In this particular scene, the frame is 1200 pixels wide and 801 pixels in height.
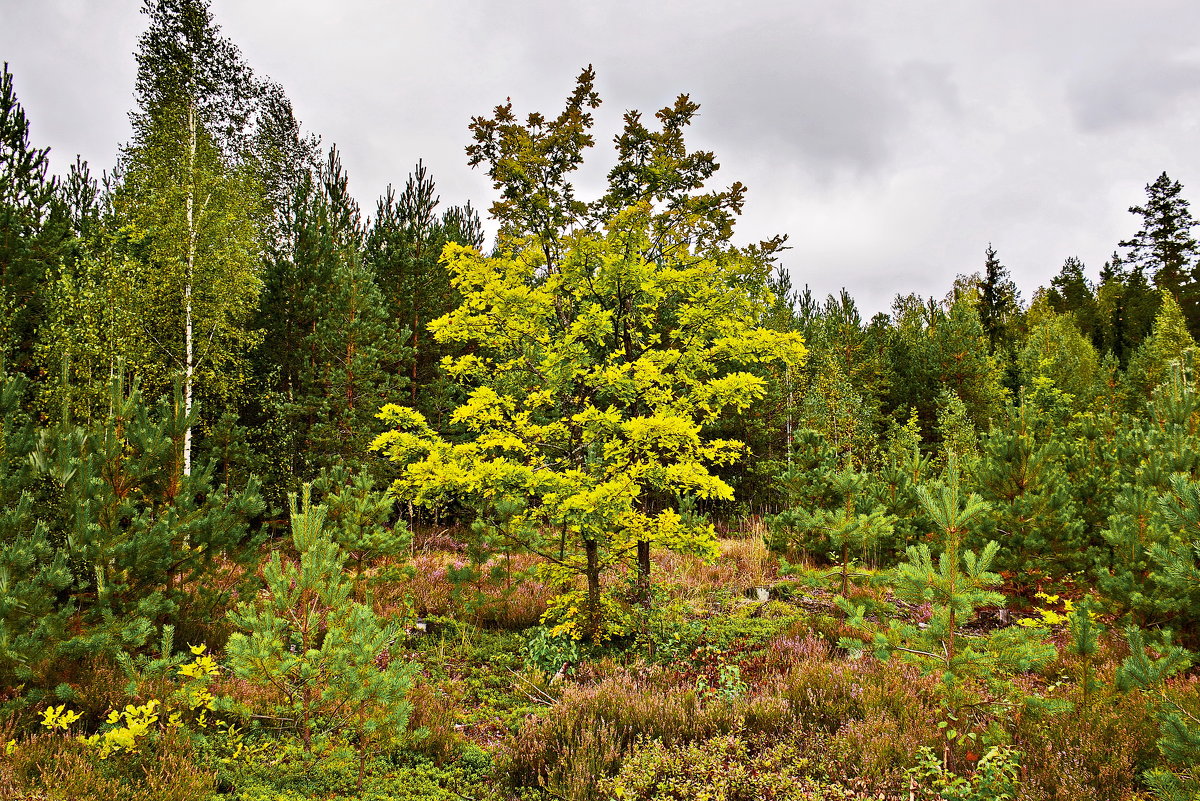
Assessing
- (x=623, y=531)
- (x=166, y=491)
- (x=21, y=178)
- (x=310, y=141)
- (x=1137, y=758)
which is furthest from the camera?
(x=310, y=141)

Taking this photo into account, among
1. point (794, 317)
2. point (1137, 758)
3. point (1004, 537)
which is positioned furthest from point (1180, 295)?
point (1137, 758)

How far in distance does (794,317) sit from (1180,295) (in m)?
27.8

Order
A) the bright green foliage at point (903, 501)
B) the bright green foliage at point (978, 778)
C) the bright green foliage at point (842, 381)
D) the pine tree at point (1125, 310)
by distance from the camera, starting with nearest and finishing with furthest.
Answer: the bright green foliage at point (978, 778), the bright green foliage at point (903, 501), the bright green foliage at point (842, 381), the pine tree at point (1125, 310)

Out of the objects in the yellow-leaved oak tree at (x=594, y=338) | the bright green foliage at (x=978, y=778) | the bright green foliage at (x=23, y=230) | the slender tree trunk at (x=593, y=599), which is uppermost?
the bright green foliage at (x=23, y=230)

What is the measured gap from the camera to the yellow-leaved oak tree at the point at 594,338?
6961mm

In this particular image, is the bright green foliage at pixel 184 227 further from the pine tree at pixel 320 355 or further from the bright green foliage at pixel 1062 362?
the bright green foliage at pixel 1062 362

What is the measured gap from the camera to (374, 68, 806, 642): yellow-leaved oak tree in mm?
6961

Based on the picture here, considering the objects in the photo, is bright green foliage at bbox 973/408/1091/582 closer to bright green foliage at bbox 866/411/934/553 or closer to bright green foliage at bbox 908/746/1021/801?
bright green foliage at bbox 866/411/934/553

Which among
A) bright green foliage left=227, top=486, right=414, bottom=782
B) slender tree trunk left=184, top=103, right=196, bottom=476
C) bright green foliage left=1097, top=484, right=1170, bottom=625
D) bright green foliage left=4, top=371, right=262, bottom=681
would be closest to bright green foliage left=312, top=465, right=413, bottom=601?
bright green foliage left=4, top=371, right=262, bottom=681

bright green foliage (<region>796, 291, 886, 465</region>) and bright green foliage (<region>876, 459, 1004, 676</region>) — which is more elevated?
bright green foliage (<region>796, 291, 886, 465</region>)

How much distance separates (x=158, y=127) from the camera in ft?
43.0

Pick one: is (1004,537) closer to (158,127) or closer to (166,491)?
(166,491)

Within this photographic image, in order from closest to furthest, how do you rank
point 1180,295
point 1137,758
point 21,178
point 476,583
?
point 1137,758 → point 476,583 → point 21,178 → point 1180,295

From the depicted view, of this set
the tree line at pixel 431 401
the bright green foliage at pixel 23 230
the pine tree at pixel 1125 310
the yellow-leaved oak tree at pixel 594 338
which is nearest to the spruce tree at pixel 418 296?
the tree line at pixel 431 401
